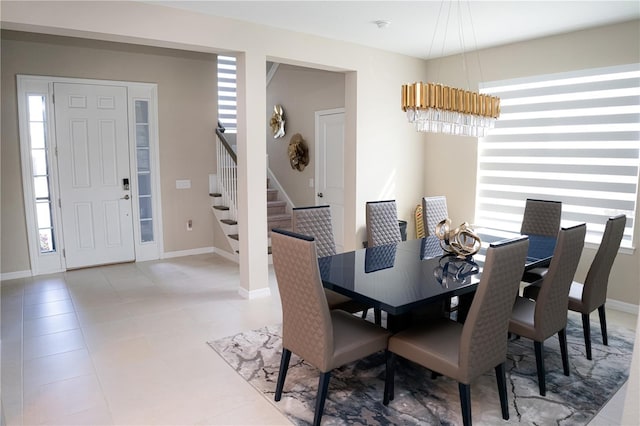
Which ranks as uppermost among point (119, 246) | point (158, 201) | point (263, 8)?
point (263, 8)

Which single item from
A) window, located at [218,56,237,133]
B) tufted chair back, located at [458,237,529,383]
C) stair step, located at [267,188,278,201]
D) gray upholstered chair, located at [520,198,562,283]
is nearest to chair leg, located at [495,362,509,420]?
tufted chair back, located at [458,237,529,383]

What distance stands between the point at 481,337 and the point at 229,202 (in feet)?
15.1

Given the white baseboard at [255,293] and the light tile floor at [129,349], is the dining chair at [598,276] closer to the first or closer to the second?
the light tile floor at [129,349]

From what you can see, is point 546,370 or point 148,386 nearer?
point 148,386

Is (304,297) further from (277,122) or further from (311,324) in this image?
(277,122)

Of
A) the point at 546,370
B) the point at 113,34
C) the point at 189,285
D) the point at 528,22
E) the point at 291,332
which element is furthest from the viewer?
the point at 189,285

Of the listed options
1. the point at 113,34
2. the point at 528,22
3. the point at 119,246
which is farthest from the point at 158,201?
the point at 528,22

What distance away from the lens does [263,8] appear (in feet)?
12.6

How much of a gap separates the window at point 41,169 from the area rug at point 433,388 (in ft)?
10.7

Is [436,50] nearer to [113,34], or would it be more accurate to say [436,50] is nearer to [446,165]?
[446,165]

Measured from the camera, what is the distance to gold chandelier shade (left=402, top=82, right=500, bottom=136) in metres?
3.03

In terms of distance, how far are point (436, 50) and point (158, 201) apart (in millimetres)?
4141

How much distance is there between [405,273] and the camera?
290 cm

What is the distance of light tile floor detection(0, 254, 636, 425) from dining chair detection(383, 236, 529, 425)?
2.59 ft
